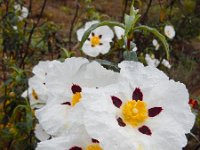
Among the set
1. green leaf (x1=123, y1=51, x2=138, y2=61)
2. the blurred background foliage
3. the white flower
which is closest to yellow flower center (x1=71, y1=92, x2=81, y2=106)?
green leaf (x1=123, y1=51, x2=138, y2=61)

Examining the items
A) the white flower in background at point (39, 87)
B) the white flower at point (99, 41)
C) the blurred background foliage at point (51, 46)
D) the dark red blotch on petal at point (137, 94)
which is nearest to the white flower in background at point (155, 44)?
the blurred background foliage at point (51, 46)

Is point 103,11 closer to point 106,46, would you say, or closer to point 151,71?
point 106,46

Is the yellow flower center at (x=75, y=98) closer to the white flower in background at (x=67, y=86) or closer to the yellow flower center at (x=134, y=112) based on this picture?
the white flower in background at (x=67, y=86)

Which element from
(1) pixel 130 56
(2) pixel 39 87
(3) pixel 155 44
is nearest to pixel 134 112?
(1) pixel 130 56

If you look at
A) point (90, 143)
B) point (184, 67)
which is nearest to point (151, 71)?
point (90, 143)

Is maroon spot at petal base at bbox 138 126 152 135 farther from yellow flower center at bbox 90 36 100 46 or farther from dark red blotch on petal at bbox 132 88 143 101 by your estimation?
yellow flower center at bbox 90 36 100 46
